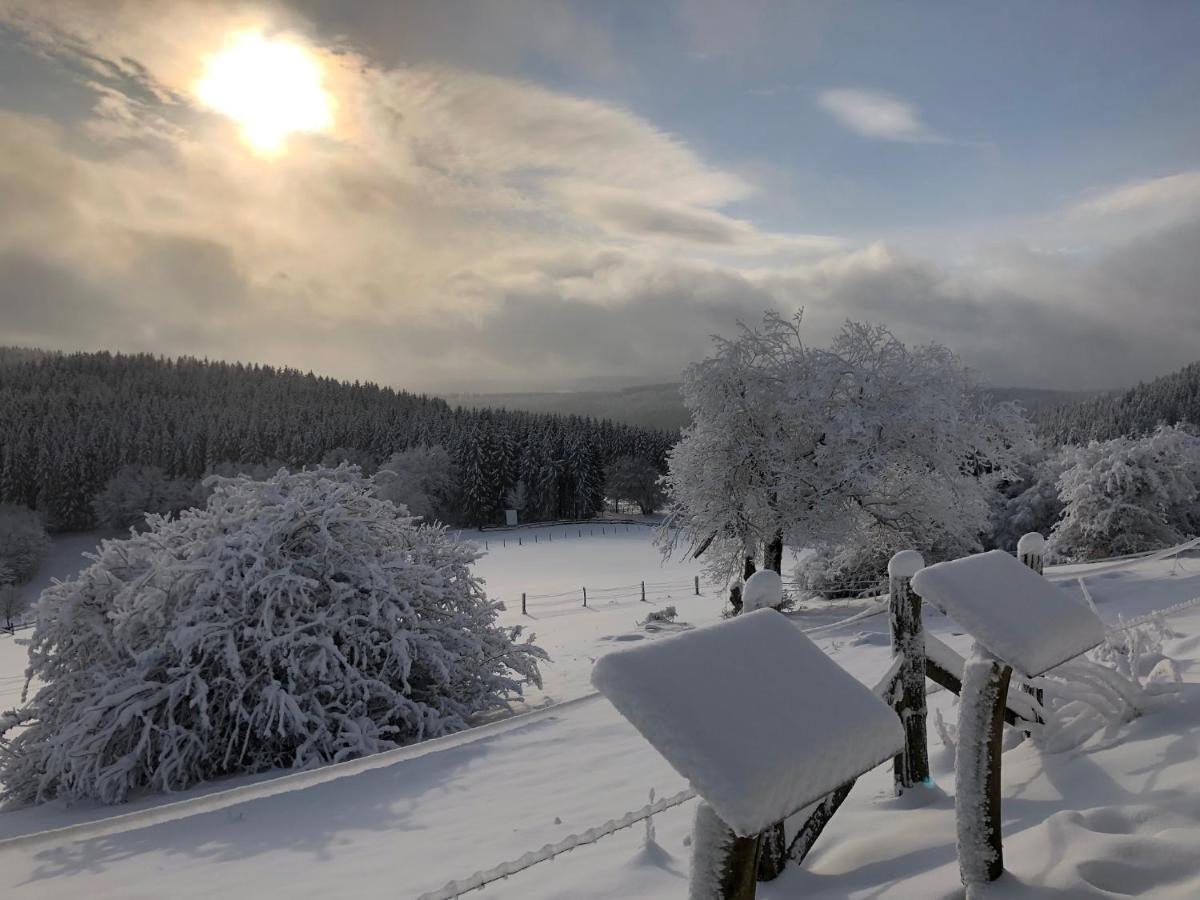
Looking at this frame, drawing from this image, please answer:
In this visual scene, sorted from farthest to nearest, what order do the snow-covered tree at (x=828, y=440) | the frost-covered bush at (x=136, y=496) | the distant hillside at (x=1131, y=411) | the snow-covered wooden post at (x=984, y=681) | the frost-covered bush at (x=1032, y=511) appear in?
the distant hillside at (x=1131, y=411) → the frost-covered bush at (x=136, y=496) → the frost-covered bush at (x=1032, y=511) → the snow-covered tree at (x=828, y=440) → the snow-covered wooden post at (x=984, y=681)

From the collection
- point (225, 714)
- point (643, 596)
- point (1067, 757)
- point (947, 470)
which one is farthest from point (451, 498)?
point (1067, 757)

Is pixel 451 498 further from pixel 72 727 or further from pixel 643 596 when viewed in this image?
pixel 72 727

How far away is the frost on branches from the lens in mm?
8336

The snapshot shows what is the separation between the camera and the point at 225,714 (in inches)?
341

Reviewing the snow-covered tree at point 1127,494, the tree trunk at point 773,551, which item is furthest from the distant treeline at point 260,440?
the tree trunk at point 773,551

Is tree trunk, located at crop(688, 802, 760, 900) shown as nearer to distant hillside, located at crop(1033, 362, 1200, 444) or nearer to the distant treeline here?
the distant treeline

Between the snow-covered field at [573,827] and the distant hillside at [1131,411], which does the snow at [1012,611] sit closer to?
the snow-covered field at [573,827]

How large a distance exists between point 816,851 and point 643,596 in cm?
2259

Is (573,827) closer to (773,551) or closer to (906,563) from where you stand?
(906,563)

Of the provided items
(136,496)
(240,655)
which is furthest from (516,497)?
(240,655)

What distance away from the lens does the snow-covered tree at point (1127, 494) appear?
22.9 m

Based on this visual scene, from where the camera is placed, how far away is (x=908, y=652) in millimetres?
3971

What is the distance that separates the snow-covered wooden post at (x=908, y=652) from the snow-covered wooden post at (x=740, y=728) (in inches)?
75.7

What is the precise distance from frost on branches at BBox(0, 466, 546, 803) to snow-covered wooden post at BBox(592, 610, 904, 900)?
7.61m
